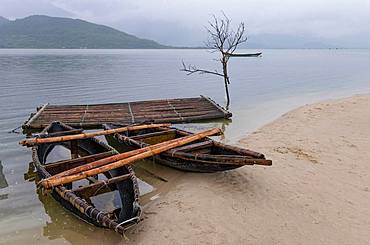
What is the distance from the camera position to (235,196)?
8688mm

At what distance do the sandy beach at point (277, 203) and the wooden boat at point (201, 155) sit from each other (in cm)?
41

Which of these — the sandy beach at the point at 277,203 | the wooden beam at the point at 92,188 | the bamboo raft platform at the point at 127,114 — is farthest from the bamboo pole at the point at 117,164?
the bamboo raft platform at the point at 127,114

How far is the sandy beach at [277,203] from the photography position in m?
6.98

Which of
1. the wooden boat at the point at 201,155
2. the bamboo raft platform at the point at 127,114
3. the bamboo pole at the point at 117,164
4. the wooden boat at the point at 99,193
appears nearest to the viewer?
the wooden boat at the point at 99,193

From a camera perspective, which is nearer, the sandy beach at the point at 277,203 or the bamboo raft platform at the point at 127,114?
the sandy beach at the point at 277,203

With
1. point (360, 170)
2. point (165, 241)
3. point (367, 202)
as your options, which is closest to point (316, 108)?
point (360, 170)

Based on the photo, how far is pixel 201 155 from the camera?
32.0 feet

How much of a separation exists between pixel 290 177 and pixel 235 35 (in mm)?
17305

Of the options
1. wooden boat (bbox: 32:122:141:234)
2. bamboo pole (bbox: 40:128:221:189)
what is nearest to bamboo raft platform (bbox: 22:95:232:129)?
bamboo pole (bbox: 40:128:221:189)

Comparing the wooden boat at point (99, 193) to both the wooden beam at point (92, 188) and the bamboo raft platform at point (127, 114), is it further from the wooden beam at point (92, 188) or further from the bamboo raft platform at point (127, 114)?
the bamboo raft platform at point (127, 114)

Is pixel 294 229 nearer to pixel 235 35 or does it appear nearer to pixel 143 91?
pixel 235 35

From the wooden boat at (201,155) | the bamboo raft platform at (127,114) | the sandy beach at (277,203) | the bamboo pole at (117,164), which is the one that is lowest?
the sandy beach at (277,203)

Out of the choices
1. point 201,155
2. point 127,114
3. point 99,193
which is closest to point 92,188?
point 99,193

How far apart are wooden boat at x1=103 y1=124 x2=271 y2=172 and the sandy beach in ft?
1.35
